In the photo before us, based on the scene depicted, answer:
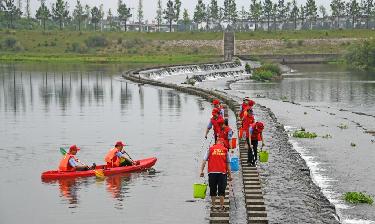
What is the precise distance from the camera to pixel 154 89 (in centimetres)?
8669

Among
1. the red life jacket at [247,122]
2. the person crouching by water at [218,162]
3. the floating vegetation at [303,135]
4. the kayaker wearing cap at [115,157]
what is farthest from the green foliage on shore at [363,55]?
the person crouching by water at [218,162]

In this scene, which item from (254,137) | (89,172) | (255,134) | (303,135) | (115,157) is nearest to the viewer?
(255,134)

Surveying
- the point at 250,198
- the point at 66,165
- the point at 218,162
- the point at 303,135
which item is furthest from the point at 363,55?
the point at 218,162

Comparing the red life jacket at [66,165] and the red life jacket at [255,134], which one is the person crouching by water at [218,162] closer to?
the red life jacket at [255,134]

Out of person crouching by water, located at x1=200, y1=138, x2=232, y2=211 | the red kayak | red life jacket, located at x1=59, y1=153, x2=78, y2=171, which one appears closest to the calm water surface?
the red kayak

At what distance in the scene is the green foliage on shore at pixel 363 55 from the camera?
137875 mm

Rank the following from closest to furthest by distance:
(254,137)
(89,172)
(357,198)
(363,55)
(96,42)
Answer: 1. (357,198)
2. (254,137)
3. (89,172)
4. (363,55)
5. (96,42)

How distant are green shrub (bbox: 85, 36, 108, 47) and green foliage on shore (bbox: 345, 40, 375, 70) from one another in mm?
69367

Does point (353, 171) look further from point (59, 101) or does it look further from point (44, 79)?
point (44, 79)

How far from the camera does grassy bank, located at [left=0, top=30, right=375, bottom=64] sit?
17338 cm

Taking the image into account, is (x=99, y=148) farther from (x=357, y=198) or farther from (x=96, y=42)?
(x=96, y=42)

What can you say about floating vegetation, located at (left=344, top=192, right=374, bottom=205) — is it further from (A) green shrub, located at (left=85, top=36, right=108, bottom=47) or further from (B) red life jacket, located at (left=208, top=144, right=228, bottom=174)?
(A) green shrub, located at (left=85, top=36, right=108, bottom=47)

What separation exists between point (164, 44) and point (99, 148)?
14409 cm

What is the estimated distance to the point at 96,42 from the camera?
18200 centimetres
